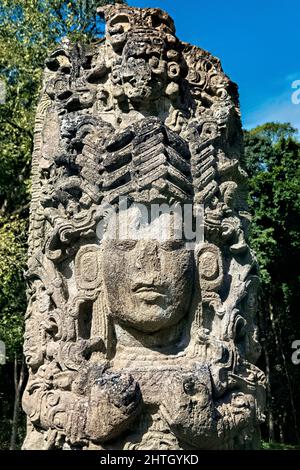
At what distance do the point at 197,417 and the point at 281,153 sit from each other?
38.0 ft

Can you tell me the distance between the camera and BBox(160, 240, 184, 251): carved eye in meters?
3.94

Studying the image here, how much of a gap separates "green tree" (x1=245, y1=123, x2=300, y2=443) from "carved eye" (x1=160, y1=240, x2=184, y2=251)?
8.83m

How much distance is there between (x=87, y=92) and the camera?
15.7 feet

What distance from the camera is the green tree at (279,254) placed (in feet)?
42.1

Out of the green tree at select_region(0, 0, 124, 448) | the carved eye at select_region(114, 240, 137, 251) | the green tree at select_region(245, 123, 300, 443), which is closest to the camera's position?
the carved eye at select_region(114, 240, 137, 251)

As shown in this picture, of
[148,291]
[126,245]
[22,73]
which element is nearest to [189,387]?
[148,291]

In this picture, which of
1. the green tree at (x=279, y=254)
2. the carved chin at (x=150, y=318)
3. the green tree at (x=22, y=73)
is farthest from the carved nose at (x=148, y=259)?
the green tree at (x=279, y=254)

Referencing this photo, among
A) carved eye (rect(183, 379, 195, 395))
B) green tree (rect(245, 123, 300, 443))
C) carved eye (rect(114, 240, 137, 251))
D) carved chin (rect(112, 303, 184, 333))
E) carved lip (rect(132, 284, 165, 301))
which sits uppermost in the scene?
green tree (rect(245, 123, 300, 443))

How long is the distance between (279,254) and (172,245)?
951cm

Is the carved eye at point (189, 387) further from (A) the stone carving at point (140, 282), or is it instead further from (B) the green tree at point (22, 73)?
(B) the green tree at point (22, 73)

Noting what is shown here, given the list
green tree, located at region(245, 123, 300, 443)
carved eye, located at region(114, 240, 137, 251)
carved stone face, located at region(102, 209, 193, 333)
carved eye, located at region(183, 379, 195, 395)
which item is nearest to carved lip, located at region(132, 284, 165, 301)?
carved stone face, located at region(102, 209, 193, 333)

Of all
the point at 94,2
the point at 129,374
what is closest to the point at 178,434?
the point at 129,374

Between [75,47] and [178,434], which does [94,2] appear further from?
[178,434]

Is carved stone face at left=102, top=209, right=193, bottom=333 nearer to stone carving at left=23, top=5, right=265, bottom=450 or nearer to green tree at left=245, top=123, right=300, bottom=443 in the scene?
stone carving at left=23, top=5, right=265, bottom=450
